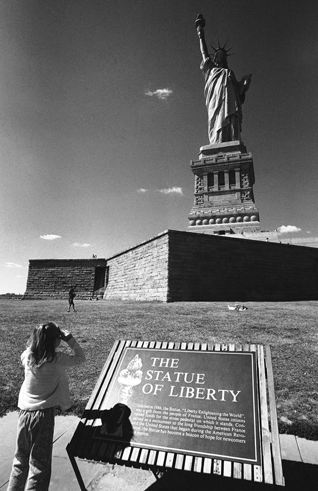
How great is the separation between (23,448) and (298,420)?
2867 millimetres

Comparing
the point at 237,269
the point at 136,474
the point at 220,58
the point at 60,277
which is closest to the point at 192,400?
the point at 136,474

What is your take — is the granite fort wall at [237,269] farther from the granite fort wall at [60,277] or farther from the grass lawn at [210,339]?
the granite fort wall at [60,277]

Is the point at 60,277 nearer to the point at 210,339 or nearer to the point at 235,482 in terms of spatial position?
the point at 210,339

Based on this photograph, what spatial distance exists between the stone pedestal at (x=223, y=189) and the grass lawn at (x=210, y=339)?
1945 centimetres

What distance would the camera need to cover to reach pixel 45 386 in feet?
7.61

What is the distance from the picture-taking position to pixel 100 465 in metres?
2.67

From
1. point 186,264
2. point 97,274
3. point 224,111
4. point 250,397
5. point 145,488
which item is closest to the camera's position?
point 250,397

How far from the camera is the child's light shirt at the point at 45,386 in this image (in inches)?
89.4

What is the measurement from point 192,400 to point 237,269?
16289 millimetres

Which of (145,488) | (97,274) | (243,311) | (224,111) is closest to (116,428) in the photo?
(145,488)

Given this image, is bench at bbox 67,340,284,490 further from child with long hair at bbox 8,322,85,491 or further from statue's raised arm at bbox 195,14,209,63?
Result: statue's raised arm at bbox 195,14,209,63

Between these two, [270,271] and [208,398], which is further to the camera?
[270,271]

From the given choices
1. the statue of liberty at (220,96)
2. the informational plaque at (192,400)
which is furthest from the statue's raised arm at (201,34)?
the informational plaque at (192,400)

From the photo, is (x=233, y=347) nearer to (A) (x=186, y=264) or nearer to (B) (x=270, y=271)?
(A) (x=186, y=264)
